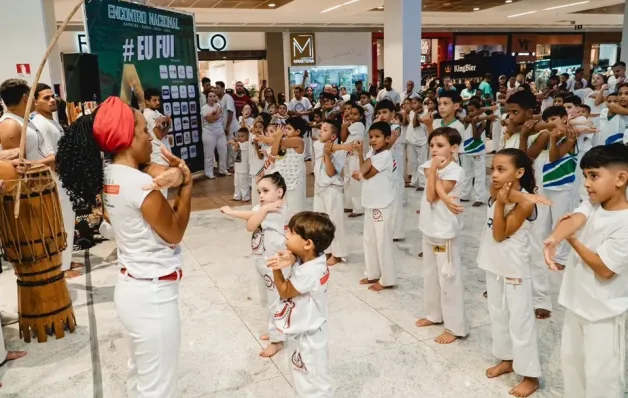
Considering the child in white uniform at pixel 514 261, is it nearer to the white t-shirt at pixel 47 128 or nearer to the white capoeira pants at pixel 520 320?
the white capoeira pants at pixel 520 320

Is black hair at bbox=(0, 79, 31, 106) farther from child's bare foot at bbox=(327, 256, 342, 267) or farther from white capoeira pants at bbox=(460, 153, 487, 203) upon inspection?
white capoeira pants at bbox=(460, 153, 487, 203)

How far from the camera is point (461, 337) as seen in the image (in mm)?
Result: 3266

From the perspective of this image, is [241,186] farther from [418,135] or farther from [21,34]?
[21,34]

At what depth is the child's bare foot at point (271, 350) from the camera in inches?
124

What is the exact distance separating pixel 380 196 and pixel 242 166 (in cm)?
370

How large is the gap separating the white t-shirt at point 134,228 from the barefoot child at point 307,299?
18.2 inches

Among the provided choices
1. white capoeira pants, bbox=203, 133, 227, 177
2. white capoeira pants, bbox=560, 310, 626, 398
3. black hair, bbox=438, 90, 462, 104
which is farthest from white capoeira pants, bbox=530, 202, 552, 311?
white capoeira pants, bbox=203, 133, 227, 177

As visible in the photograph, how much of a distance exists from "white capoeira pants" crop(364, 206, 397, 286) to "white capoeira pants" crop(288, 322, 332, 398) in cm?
178

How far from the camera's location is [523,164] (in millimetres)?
2590

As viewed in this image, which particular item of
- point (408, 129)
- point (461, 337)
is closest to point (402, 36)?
point (408, 129)

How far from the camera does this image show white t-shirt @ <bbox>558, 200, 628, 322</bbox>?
210cm

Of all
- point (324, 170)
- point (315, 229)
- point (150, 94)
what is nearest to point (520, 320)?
point (315, 229)

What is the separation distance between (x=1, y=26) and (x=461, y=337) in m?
7.31

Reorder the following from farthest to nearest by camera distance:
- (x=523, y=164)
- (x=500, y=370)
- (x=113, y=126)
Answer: (x=500, y=370), (x=523, y=164), (x=113, y=126)
